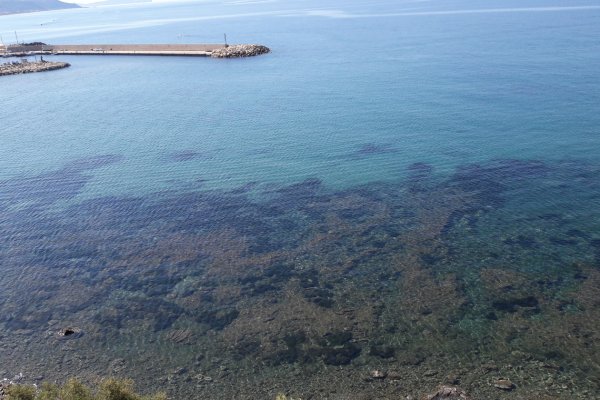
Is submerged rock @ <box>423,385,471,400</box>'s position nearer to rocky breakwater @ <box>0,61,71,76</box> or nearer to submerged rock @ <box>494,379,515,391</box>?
submerged rock @ <box>494,379,515,391</box>

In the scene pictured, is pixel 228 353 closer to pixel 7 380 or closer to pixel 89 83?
pixel 7 380

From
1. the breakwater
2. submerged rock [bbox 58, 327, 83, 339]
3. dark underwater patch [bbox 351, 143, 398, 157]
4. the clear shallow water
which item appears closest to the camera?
the clear shallow water

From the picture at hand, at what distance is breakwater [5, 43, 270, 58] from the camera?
127m

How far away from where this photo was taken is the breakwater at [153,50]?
417 ft

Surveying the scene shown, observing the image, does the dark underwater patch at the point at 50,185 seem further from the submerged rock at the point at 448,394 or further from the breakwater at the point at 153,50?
the breakwater at the point at 153,50

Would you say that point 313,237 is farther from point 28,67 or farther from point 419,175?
point 28,67

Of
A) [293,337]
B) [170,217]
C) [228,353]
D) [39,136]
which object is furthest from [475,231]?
[39,136]

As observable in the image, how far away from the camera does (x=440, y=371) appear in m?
25.8

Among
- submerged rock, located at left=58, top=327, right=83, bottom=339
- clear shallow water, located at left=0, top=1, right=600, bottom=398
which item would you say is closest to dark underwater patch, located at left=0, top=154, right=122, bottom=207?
clear shallow water, located at left=0, top=1, right=600, bottom=398

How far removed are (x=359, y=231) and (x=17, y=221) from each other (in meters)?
31.0

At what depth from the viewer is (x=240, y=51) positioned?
12588cm

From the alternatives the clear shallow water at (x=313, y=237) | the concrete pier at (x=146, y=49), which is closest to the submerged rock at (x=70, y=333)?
the clear shallow water at (x=313, y=237)

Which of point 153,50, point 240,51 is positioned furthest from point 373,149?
point 153,50

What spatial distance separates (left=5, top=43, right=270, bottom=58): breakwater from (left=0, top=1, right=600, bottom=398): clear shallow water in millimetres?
48437
